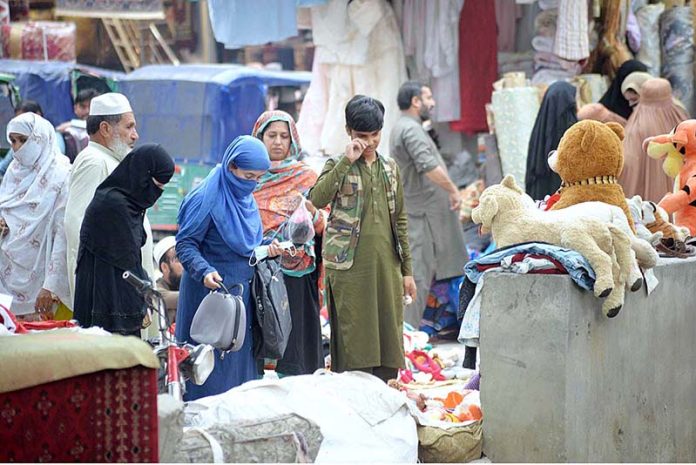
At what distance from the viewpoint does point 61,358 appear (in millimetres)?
4289

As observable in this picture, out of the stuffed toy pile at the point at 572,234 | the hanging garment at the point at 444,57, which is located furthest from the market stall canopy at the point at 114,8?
the stuffed toy pile at the point at 572,234

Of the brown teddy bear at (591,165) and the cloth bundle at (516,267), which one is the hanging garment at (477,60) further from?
the cloth bundle at (516,267)

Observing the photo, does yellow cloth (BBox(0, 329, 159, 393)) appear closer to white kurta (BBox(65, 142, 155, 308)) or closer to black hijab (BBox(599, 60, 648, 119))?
white kurta (BBox(65, 142, 155, 308))

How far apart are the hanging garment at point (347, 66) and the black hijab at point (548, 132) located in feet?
4.45

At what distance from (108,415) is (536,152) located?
5.96m

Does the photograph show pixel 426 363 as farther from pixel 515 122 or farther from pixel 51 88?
pixel 51 88

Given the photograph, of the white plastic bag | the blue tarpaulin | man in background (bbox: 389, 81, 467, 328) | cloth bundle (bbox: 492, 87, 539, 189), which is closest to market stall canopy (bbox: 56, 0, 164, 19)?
the blue tarpaulin

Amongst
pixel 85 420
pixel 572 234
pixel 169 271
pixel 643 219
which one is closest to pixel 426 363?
pixel 169 271

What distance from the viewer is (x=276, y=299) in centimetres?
643

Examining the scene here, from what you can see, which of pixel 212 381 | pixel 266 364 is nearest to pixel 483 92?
pixel 266 364

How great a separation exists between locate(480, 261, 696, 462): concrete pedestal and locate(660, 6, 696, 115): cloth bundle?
4624 millimetres

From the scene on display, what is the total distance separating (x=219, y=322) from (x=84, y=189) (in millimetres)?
1397

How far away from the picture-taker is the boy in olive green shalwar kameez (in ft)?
22.3

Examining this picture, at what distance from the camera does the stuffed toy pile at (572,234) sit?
554 centimetres
